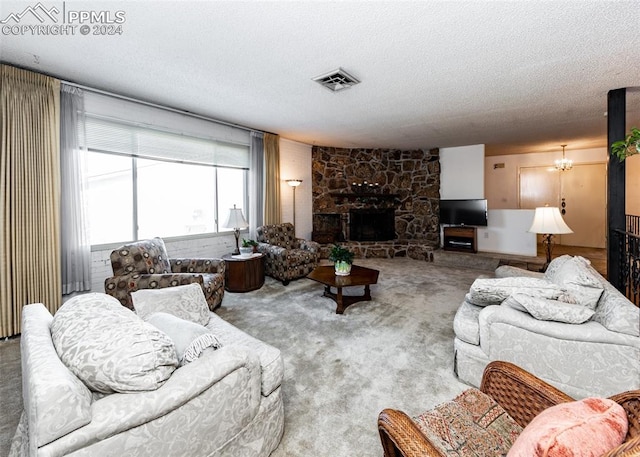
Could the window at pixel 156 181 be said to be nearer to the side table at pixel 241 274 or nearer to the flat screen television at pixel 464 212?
the side table at pixel 241 274

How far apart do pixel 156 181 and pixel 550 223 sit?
4966 millimetres

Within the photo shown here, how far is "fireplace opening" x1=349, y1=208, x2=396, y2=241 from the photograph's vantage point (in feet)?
22.8

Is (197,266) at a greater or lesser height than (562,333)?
greater

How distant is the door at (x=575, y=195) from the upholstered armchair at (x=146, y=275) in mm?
7798

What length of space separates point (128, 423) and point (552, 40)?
11.5ft

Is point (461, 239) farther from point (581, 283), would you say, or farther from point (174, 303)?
point (174, 303)

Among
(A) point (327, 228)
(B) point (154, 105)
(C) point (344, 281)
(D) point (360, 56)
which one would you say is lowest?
(C) point (344, 281)

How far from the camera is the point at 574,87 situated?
3201mm

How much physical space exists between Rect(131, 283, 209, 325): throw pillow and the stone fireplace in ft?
14.9

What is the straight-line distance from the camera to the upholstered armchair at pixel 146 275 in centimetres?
279

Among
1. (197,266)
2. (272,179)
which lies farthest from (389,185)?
(197,266)

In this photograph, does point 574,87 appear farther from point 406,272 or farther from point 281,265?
point 281,265

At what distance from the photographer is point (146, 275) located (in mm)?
2934

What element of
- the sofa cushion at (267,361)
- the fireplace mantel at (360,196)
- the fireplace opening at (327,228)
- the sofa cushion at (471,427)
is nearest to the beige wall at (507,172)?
the fireplace mantel at (360,196)
